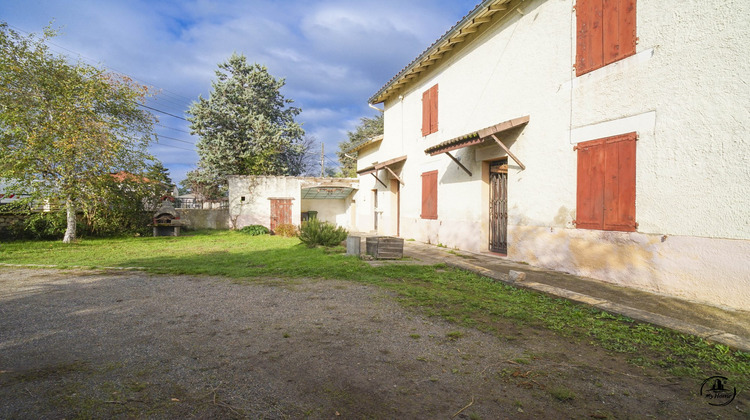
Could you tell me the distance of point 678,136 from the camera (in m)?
4.79

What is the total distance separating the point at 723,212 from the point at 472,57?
Result: 666cm

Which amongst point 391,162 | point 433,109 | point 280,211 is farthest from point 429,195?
point 280,211

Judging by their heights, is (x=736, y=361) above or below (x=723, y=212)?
below

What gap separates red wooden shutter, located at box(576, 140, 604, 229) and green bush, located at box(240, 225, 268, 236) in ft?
46.6

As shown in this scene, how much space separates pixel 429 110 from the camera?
37.0 ft

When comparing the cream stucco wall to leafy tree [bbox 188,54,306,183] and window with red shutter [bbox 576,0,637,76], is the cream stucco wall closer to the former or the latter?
leafy tree [bbox 188,54,306,183]

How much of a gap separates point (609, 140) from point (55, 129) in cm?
1553

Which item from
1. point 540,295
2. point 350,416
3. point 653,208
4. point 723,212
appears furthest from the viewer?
point 653,208

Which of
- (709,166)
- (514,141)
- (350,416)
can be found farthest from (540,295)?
(514,141)

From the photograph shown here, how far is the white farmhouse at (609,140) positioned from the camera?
14.3 feet

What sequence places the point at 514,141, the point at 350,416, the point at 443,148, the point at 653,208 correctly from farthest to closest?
1. the point at 443,148
2. the point at 514,141
3. the point at 653,208
4. the point at 350,416

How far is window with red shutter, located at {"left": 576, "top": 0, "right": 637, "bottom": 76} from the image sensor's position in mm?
5465

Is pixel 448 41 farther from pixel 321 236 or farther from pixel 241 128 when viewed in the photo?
pixel 241 128

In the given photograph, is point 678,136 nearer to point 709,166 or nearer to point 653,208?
point 709,166
